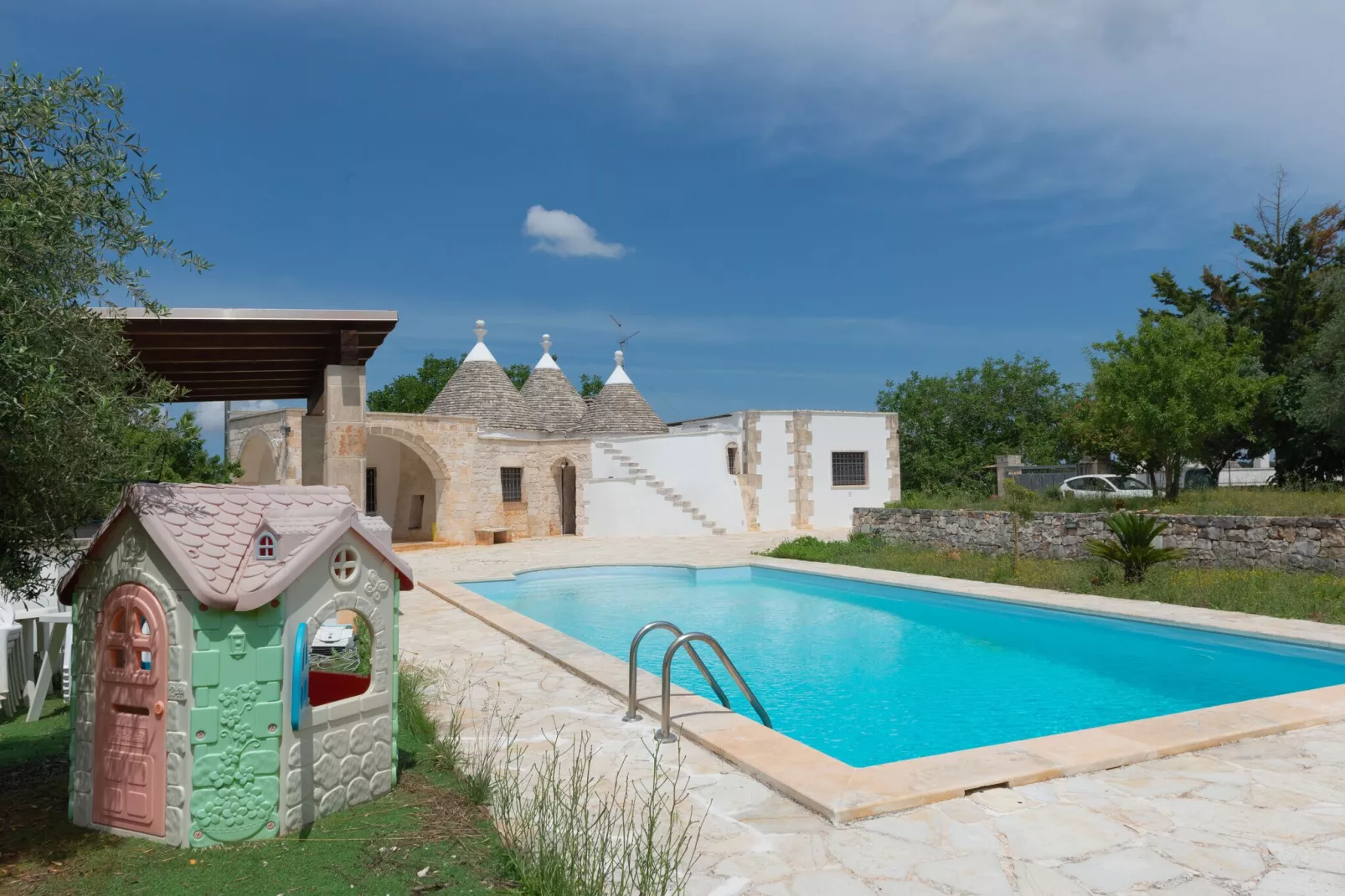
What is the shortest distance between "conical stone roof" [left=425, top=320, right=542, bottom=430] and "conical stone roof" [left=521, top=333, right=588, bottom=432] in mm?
388

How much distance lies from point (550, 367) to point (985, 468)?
652 inches

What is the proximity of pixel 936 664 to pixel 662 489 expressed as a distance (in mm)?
17029

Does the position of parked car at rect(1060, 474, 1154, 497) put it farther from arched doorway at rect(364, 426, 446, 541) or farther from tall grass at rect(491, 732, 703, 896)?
tall grass at rect(491, 732, 703, 896)

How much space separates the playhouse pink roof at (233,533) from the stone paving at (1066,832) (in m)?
2.10

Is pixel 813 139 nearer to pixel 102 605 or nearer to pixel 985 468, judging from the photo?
pixel 102 605

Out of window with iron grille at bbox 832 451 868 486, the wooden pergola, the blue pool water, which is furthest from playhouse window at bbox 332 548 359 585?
window with iron grille at bbox 832 451 868 486

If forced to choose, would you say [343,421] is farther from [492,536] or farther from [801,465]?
[801,465]

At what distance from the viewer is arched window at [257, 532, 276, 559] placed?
3842 mm

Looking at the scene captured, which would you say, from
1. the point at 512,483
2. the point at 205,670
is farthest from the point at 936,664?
the point at 512,483

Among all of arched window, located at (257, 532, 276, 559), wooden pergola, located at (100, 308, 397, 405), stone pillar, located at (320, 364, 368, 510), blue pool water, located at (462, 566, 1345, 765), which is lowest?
blue pool water, located at (462, 566, 1345, 765)

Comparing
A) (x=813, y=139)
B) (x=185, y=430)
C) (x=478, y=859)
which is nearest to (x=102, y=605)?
(x=185, y=430)

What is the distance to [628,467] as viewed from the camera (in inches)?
1032

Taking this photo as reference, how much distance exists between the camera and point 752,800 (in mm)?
4344

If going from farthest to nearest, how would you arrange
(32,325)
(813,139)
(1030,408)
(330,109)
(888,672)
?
(1030,408) < (813,139) < (330,109) < (888,672) < (32,325)
